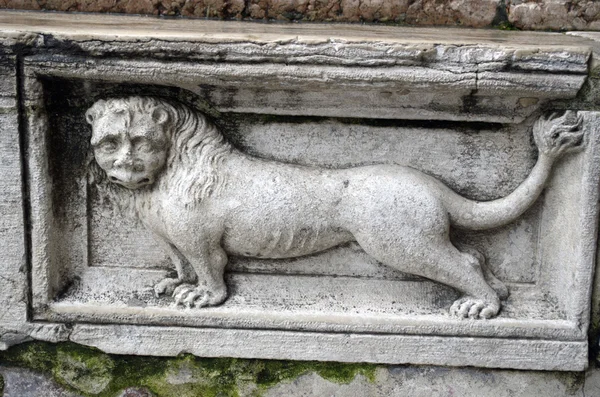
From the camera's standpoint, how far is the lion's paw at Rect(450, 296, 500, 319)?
8.23 ft

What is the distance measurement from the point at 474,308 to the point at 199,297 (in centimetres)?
100

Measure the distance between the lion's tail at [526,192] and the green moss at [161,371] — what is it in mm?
705

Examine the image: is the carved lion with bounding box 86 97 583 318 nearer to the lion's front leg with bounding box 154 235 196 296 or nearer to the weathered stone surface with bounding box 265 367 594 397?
the lion's front leg with bounding box 154 235 196 296

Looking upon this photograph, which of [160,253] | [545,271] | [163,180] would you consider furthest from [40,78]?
[545,271]

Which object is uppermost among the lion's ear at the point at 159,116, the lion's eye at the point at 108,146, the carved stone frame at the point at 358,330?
the lion's ear at the point at 159,116

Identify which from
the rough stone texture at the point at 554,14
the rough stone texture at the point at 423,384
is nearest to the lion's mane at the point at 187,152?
the rough stone texture at the point at 423,384

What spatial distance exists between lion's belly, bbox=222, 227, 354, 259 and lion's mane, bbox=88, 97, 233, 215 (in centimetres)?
20

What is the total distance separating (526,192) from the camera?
244cm

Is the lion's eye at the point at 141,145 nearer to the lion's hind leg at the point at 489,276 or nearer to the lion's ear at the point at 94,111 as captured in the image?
the lion's ear at the point at 94,111

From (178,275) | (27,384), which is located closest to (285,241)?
(178,275)

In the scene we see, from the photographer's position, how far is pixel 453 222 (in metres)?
2.47

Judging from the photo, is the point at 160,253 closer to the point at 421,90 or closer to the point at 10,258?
the point at 10,258

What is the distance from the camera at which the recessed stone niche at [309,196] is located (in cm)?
228

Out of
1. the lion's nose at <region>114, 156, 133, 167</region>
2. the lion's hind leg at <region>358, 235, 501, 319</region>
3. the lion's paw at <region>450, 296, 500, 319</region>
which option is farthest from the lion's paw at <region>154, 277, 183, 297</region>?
the lion's paw at <region>450, 296, 500, 319</region>
